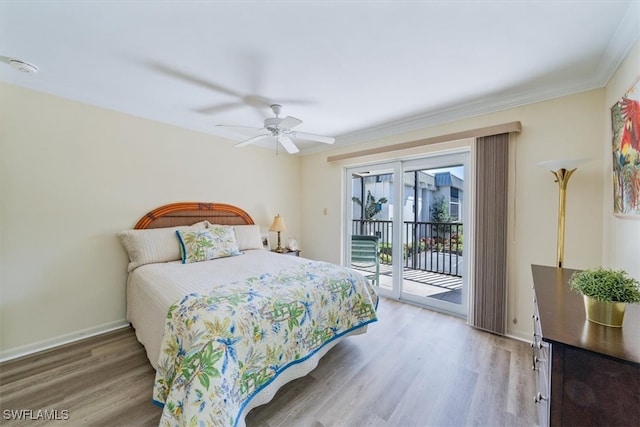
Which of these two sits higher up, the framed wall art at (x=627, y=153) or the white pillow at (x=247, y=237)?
the framed wall art at (x=627, y=153)

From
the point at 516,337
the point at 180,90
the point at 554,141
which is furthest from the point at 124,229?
the point at 554,141

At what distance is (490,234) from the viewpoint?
2588 millimetres

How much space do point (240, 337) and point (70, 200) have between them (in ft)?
7.73

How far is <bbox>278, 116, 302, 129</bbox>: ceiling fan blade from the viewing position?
218cm

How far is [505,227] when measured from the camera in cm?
250

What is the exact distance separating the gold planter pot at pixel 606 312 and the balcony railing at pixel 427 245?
7.00 feet

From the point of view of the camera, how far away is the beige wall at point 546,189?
2.13 m

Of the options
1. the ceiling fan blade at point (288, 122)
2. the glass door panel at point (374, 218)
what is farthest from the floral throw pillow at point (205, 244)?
the glass door panel at point (374, 218)

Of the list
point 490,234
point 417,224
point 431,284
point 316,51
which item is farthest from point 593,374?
point 431,284

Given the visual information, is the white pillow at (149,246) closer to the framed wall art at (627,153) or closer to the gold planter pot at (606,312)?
the gold planter pot at (606,312)

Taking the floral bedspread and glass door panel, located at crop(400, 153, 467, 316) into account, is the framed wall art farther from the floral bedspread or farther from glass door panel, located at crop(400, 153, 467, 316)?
the floral bedspread

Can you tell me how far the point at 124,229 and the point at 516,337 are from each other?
4.25m

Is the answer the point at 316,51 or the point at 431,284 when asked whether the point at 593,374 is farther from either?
the point at 431,284

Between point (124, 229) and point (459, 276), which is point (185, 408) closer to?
point (124, 229)
